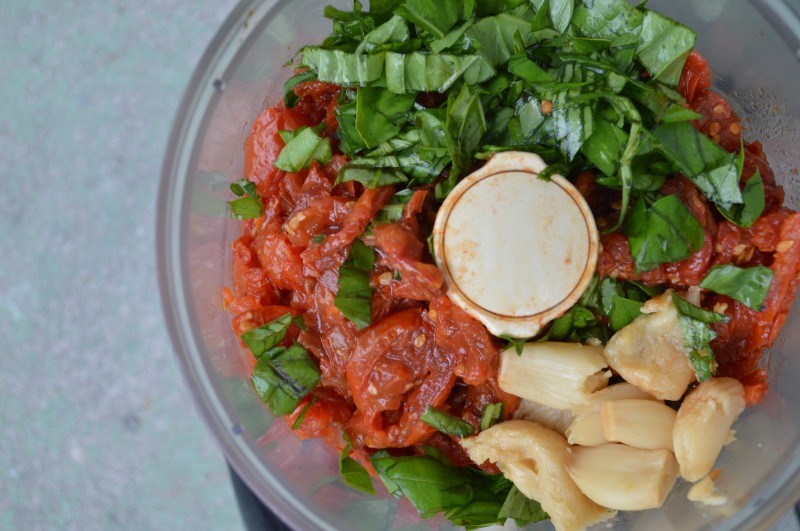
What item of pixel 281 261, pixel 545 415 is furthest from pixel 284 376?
pixel 545 415

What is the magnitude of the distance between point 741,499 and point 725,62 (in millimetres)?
750

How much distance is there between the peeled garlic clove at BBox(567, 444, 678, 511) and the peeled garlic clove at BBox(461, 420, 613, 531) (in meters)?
0.02

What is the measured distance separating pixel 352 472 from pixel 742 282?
68cm

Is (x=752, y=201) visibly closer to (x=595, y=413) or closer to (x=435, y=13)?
(x=595, y=413)

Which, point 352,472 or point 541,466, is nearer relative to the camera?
point 541,466

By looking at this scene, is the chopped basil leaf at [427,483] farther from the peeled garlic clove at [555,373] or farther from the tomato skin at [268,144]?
the tomato skin at [268,144]

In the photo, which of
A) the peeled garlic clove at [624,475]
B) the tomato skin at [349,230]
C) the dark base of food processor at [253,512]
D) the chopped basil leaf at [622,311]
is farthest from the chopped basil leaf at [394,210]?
the dark base of food processor at [253,512]

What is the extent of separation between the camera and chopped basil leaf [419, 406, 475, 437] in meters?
1.14

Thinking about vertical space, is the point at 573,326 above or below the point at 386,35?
below

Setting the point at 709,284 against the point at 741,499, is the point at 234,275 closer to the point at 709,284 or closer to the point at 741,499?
the point at 709,284

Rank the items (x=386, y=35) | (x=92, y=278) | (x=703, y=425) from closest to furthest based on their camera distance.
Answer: (x=703, y=425) < (x=386, y=35) < (x=92, y=278)

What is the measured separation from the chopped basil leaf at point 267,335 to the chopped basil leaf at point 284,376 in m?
0.01

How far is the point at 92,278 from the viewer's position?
174cm

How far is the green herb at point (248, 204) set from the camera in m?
1.24
